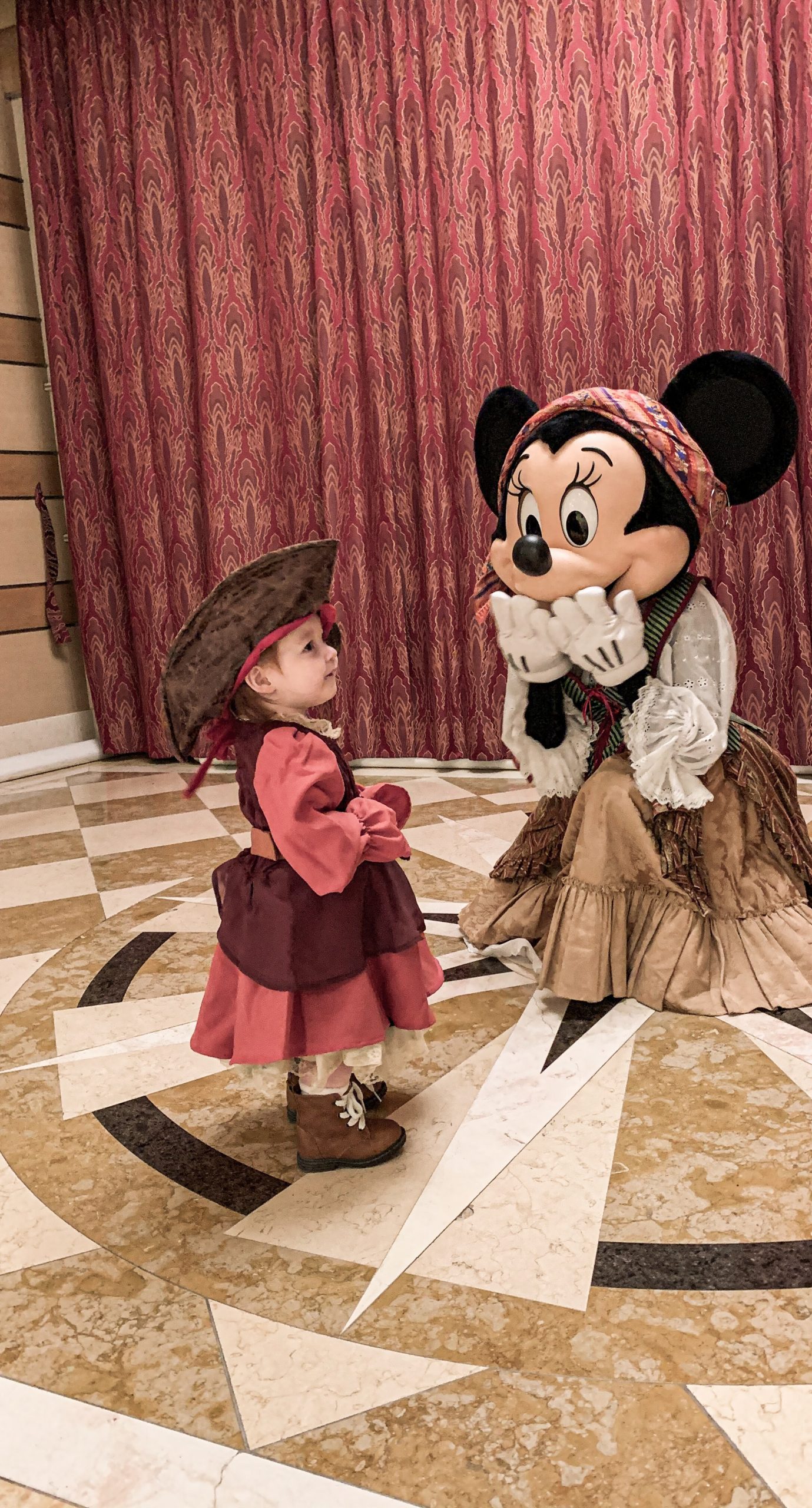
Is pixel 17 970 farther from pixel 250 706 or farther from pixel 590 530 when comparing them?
pixel 590 530

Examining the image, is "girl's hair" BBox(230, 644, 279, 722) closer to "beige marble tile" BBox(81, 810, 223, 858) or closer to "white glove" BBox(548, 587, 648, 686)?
"white glove" BBox(548, 587, 648, 686)

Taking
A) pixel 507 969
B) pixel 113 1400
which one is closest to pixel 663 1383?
pixel 113 1400

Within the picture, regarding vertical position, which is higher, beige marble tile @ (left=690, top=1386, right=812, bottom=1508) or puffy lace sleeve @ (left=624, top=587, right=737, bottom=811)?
puffy lace sleeve @ (left=624, top=587, right=737, bottom=811)

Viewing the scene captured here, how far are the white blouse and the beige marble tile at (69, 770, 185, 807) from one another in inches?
78.1

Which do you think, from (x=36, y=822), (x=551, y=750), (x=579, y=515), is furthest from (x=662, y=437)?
(x=36, y=822)

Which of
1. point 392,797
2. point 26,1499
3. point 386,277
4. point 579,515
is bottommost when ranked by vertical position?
point 26,1499

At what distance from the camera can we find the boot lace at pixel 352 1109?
56.4 inches

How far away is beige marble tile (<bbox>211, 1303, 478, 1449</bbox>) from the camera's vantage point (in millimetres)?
1004

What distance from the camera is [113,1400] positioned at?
1044 mm

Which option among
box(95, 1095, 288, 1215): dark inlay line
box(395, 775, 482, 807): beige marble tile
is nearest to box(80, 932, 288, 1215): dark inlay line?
box(95, 1095, 288, 1215): dark inlay line

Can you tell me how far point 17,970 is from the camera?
2.17 meters

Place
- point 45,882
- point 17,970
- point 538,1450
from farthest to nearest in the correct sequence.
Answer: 1. point 45,882
2. point 17,970
3. point 538,1450

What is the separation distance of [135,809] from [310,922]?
224cm

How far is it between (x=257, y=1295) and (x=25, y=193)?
13.6 ft
